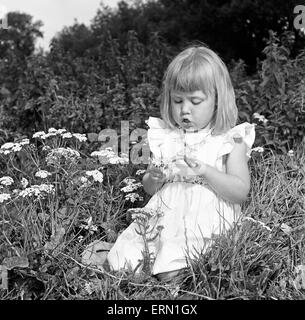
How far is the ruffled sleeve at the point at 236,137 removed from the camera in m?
2.96

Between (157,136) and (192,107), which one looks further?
(157,136)

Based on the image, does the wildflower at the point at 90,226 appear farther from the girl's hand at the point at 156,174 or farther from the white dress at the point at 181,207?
the girl's hand at the point at 156,174

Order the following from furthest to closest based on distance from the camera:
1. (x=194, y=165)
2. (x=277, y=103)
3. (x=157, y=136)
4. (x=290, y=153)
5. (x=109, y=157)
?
(x=277, y=103) < (x=290, y=153) < (x=109, y=157) < (x=157, y=136) < (x=194, y=165)

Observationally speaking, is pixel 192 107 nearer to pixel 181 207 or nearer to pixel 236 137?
pixel 236 137

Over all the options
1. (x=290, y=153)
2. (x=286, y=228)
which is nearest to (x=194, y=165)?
(x=286, y=228)

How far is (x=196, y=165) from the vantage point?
2707 millimetres

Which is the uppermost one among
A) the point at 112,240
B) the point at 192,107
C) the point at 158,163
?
the point at 192,107

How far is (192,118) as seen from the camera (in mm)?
2936

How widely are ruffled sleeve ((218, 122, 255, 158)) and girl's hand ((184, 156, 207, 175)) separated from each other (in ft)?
0.80

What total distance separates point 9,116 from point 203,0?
4.67 metres

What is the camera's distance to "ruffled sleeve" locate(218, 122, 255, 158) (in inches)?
117

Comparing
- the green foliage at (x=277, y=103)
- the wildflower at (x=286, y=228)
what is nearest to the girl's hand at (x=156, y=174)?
the wildflower at (x=286, y=228)

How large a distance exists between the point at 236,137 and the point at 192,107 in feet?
0.95

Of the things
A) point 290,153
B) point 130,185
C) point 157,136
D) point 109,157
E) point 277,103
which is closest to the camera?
point 157,136
